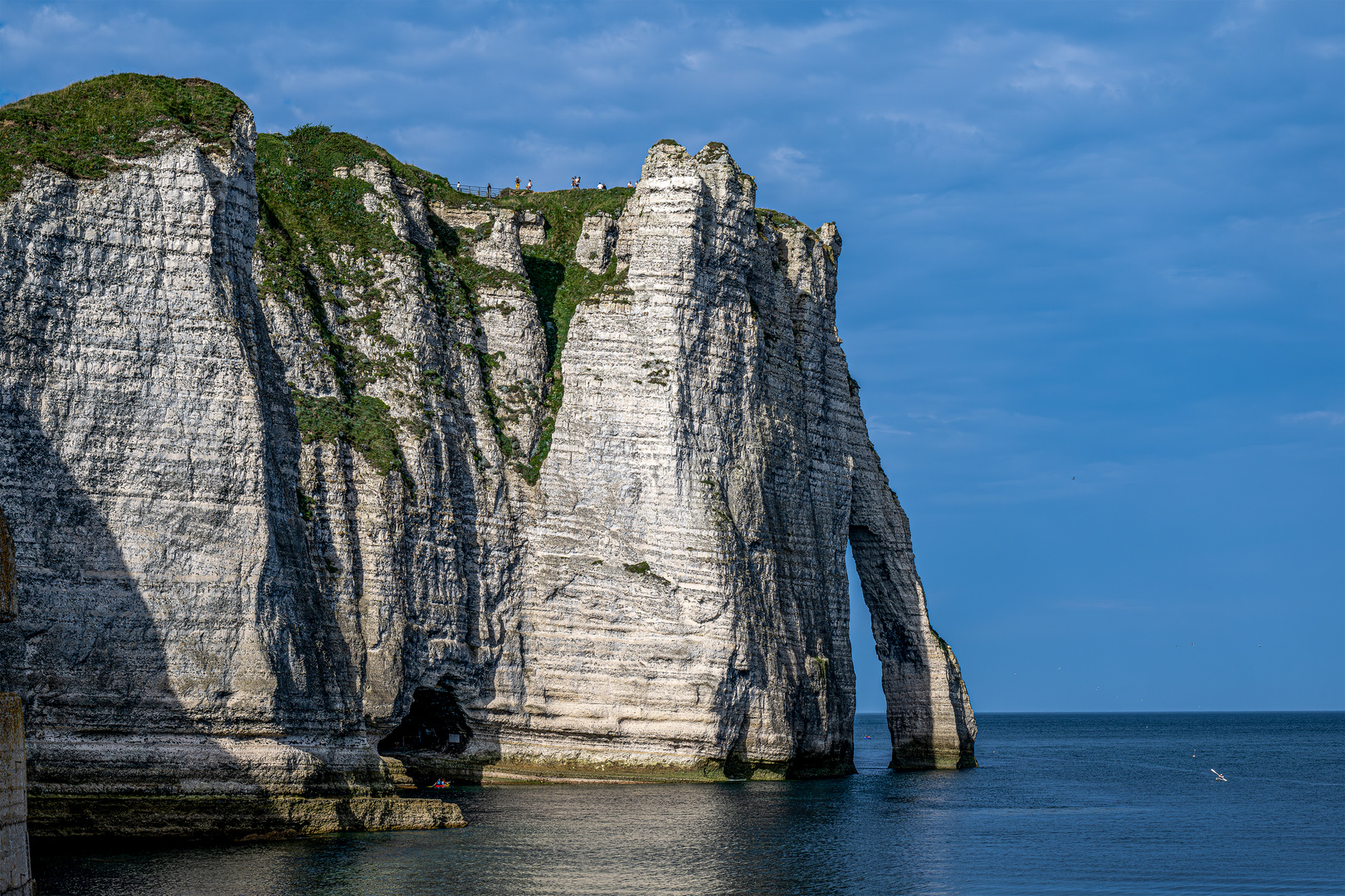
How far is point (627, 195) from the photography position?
205 feet

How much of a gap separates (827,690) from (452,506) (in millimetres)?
18783

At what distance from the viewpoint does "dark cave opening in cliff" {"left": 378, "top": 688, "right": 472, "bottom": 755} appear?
5012 centimetres

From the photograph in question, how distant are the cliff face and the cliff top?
0.58 meters

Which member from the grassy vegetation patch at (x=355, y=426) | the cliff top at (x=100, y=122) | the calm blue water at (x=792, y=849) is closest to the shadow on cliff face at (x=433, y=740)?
the calm blue water at (x=792, y=849)

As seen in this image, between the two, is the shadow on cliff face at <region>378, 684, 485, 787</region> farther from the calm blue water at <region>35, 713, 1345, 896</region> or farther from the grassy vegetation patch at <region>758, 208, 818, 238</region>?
the grassy vegetation patch at <region>758, 208, 818, 238</region>

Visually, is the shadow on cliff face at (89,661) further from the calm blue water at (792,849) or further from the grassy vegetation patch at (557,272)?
the grassy vegetation patch at (557,272)

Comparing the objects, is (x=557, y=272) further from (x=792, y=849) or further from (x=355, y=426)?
(x=792, y=849)

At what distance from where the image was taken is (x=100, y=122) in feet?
122

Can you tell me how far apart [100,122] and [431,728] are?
25.9 meters

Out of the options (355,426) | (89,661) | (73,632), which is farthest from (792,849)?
(355,426)

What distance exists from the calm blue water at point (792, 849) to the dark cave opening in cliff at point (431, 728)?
4.03m

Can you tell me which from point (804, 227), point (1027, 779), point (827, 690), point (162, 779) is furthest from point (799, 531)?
point (162, 779)

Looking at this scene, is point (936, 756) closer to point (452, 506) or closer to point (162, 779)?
point (452, 506)

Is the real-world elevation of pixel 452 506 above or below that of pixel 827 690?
above
